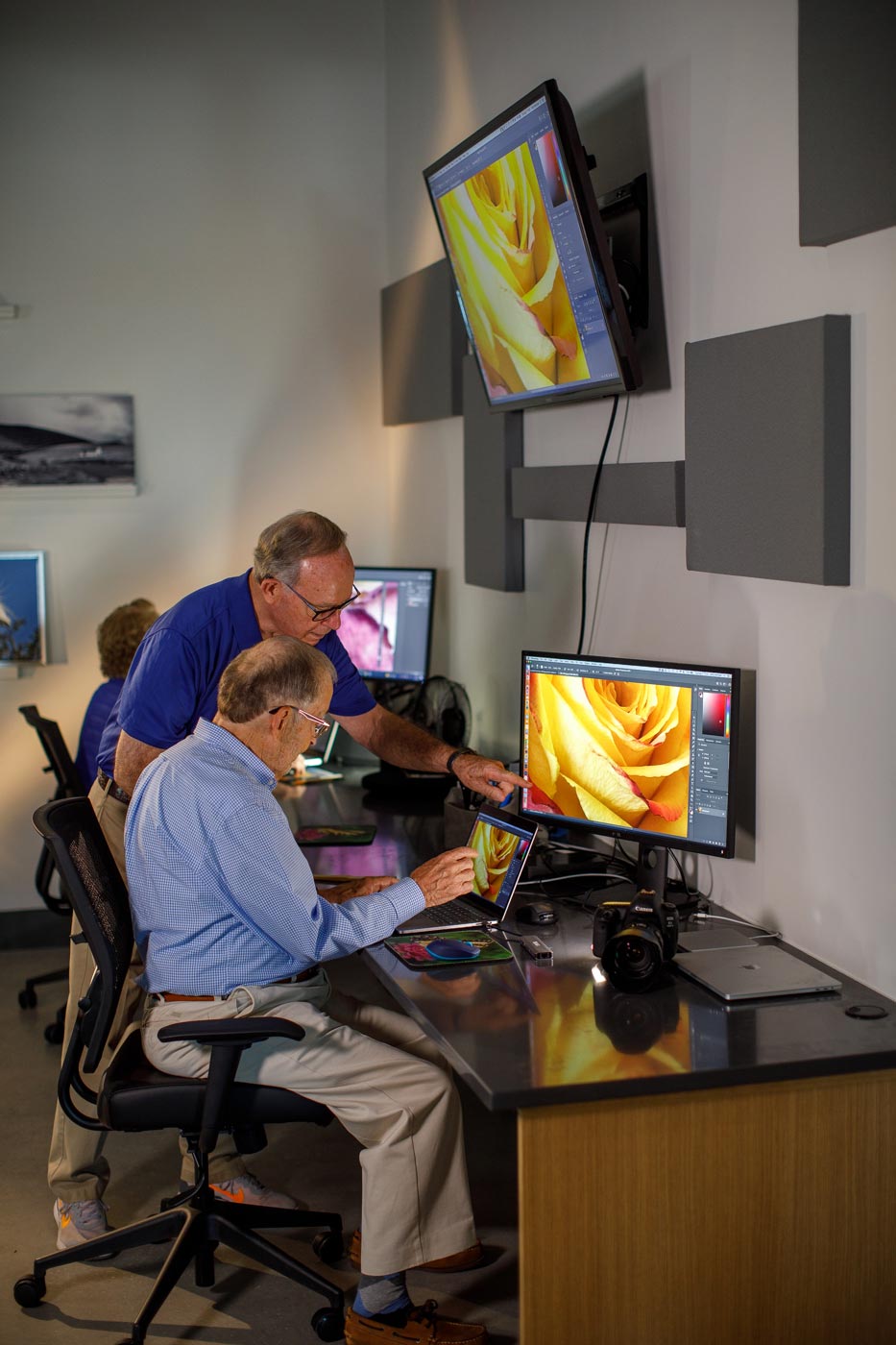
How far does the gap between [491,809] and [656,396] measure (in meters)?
0.97

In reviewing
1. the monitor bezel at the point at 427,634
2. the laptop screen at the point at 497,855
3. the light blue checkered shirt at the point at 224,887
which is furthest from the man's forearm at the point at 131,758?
the monitor bezel at the point at 427,634

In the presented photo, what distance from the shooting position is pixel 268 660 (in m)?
2.55

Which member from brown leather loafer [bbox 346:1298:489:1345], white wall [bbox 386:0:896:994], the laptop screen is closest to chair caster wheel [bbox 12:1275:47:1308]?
brown leather loafer [bbox 346:1298:489:1345]

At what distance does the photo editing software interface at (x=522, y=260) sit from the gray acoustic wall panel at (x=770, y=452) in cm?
37

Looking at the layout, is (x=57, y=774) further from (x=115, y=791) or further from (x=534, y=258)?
(x=534, y=258)

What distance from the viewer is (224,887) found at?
2463 mm

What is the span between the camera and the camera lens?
230 centimetres

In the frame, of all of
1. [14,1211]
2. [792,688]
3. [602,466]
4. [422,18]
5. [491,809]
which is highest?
[422,18]

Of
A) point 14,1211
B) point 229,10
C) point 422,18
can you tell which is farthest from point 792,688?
point 229,10

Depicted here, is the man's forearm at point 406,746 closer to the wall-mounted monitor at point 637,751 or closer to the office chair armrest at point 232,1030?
the wall-mounted monitor at point 637,751

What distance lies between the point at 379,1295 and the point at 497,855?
0.85 metres

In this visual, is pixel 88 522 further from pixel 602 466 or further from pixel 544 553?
pixel 602 466

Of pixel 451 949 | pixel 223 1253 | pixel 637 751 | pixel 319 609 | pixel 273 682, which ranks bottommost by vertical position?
pixel 223 1253

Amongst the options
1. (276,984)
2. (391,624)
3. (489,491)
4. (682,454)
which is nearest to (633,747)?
(682,454)
